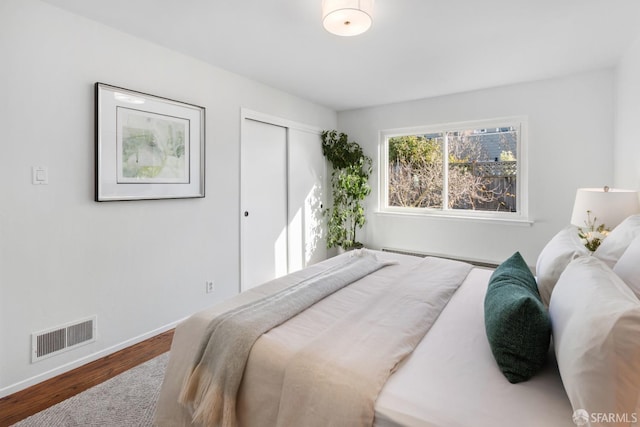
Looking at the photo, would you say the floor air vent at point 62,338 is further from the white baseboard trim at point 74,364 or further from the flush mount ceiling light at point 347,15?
the flush mount ceiling light at point 347,15

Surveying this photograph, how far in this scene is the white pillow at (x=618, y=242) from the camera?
1554mm

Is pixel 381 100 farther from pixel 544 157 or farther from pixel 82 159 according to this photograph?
pixel 82 159

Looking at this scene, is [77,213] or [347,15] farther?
[77,213]

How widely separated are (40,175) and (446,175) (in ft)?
13.2

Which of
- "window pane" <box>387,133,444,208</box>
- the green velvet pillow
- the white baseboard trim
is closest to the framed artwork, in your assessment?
the white baseboard trim

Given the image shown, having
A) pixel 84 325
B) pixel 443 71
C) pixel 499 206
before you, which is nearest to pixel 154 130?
pixel 84 325

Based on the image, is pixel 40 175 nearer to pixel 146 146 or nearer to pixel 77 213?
pixel 77 213

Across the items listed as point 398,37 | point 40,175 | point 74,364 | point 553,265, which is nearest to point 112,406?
point 74,364

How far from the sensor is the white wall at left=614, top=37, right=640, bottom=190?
2.49m

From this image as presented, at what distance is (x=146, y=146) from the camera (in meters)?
2.58

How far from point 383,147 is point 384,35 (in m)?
2.21

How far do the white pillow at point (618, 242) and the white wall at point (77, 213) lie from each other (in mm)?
2929

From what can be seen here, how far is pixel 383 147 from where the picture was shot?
4559mm

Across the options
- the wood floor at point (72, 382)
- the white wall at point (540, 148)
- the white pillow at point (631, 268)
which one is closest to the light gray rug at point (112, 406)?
the wood floor at point (72, 382)
